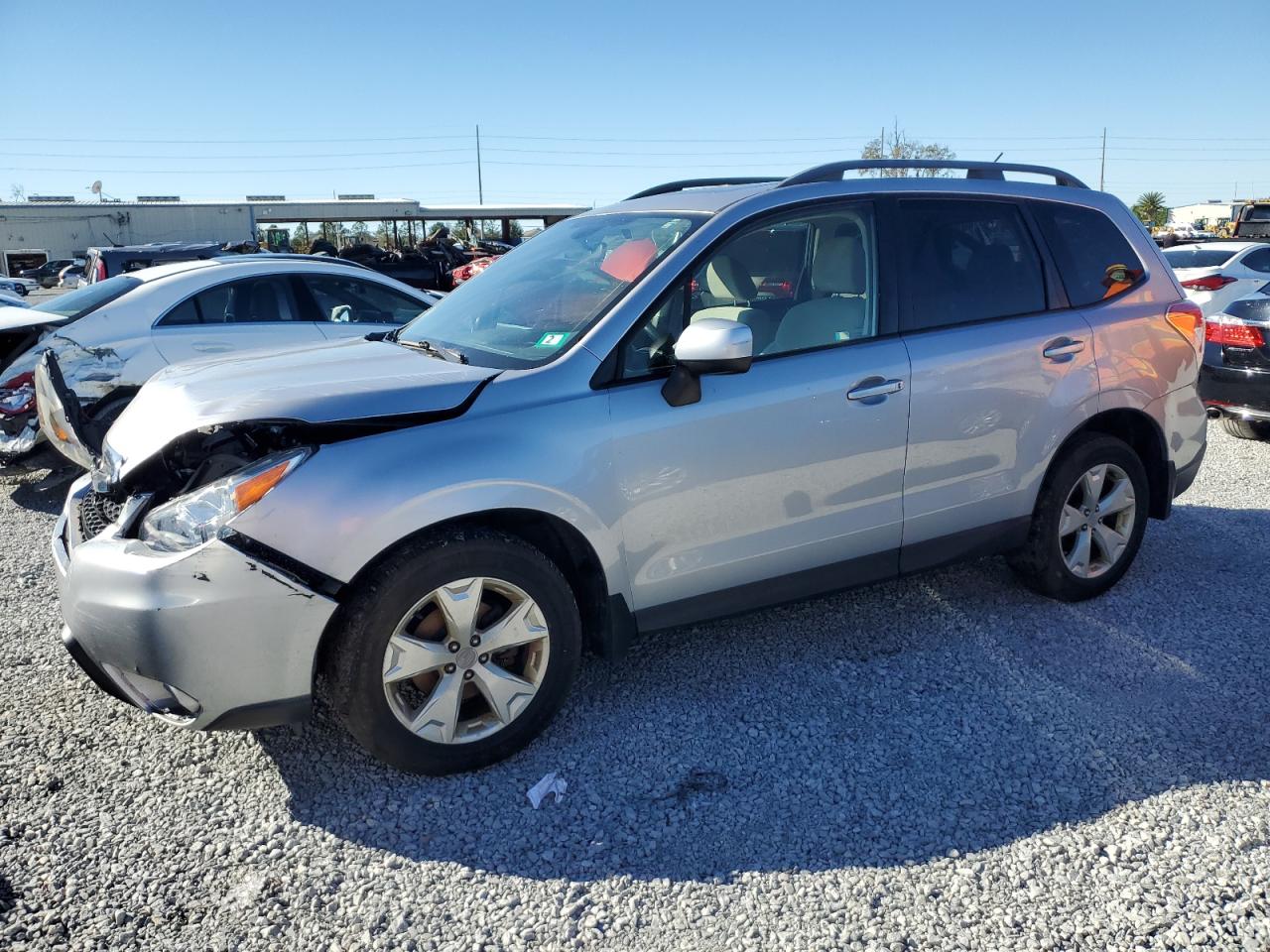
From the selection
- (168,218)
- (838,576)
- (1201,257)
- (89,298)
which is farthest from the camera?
(168,218)

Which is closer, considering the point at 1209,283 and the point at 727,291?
the point at 727,291

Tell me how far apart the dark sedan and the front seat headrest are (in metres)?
4.93

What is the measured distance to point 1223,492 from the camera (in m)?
6.37

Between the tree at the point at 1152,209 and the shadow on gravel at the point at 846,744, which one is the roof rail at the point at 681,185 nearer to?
the shadow on gravel at the point at 846,744

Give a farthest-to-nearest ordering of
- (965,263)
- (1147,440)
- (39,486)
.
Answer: (39,486), (1147,440), (965,263)

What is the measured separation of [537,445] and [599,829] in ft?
3.87

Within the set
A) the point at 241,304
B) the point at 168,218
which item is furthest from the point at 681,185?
the point at 168,218

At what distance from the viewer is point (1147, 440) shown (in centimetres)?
457

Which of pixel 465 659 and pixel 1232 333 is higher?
pixel 1232 333

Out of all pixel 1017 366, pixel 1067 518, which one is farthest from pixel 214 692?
pixel 1067 518

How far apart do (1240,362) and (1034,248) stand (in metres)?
4.18

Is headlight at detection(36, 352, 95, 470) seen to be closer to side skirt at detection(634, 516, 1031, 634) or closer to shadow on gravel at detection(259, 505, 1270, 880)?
shadow on gravel at detection(259, 505, 1270, 880)

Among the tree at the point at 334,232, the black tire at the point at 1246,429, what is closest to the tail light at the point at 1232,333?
the black tire at the point at 1246,429

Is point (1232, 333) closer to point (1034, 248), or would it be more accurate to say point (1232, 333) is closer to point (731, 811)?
point (1034, 248)
